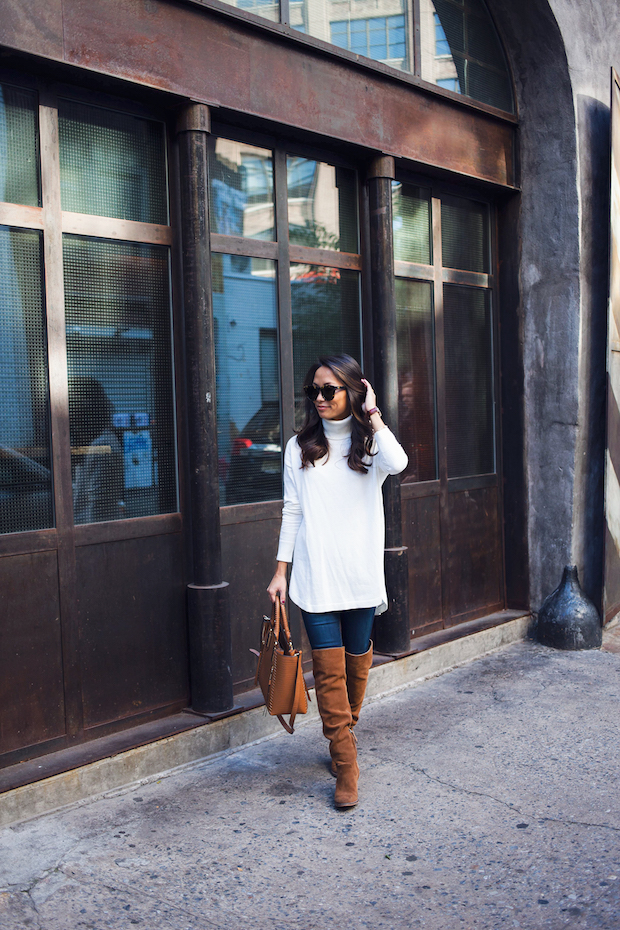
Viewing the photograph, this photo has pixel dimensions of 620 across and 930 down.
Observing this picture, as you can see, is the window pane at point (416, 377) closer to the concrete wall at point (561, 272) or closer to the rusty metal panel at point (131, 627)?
the concrete wall at point (561, 272)

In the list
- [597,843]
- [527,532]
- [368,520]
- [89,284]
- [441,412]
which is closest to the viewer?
[597,843]

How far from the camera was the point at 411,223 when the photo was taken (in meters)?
6.02

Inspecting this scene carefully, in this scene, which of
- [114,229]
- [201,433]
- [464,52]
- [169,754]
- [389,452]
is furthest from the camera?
[464,52]

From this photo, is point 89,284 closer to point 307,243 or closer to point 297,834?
point 307,243

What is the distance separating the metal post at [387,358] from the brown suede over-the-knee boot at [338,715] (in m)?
1.78

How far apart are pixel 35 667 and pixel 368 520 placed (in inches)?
62.6

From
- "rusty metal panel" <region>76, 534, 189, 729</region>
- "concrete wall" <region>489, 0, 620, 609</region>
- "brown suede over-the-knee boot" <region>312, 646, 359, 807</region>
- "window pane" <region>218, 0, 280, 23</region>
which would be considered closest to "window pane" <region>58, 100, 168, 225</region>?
"window pane" <region>218, 0, 280, 23</region>

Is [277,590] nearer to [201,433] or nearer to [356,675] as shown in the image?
[356,675]

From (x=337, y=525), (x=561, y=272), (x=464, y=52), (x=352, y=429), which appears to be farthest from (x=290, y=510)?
(x=464, y=52)

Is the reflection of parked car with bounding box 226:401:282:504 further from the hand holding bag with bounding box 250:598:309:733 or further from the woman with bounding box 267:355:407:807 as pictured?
the hand holding bag with bounding box 250:598:309:733

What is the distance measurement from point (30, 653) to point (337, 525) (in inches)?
57.1

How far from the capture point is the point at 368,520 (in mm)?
3797

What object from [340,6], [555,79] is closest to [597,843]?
[340,6]

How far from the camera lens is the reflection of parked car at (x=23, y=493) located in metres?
3.77
